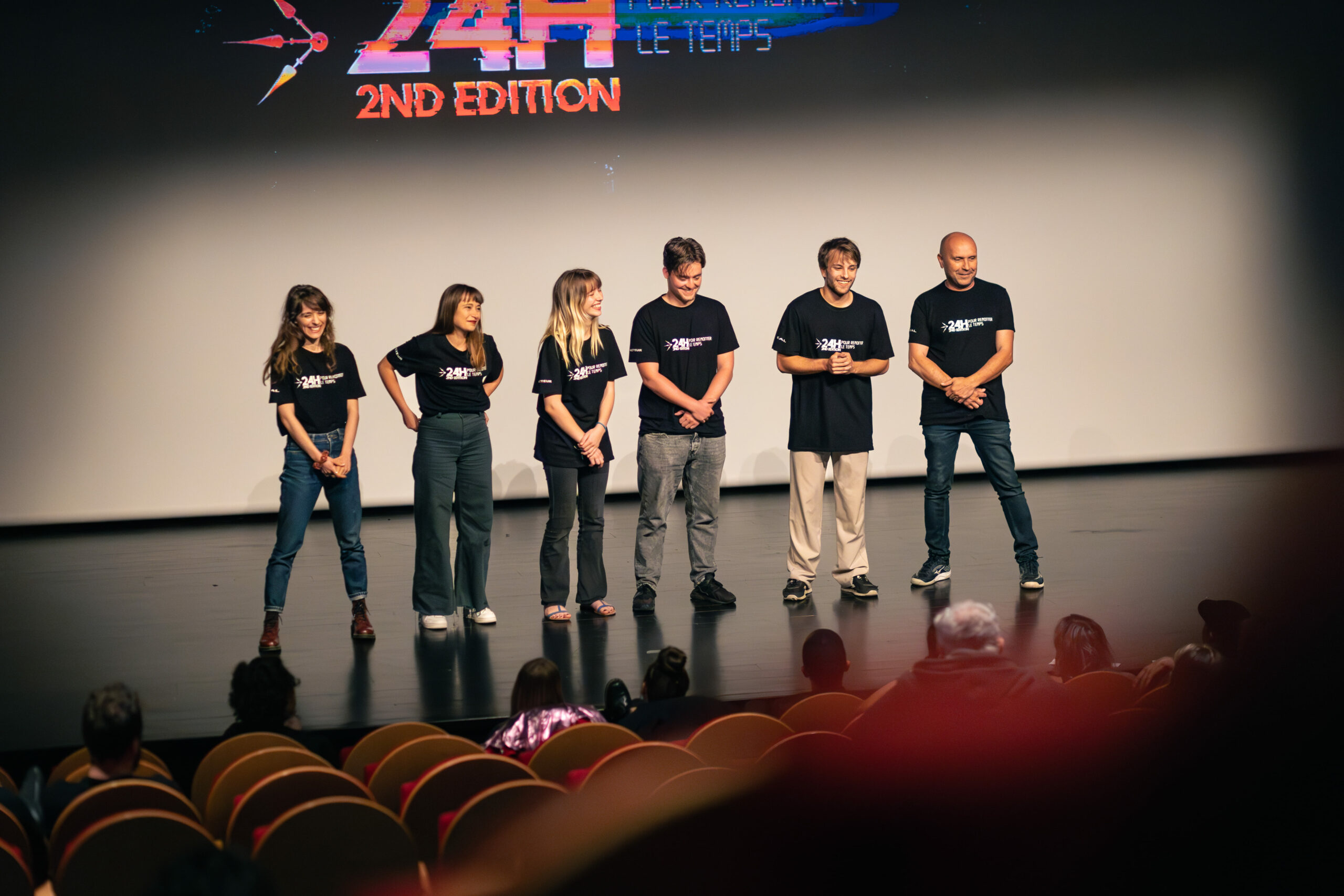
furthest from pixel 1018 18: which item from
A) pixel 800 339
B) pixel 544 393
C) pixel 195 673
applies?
pixel 195 673

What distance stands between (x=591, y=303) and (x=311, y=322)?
97cm

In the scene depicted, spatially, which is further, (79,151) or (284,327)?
(79,151)

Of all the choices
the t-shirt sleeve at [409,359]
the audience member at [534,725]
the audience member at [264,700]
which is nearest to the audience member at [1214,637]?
the audience member at [534,725]

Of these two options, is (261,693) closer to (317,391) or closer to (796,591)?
(317,391)

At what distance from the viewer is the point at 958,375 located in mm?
4551

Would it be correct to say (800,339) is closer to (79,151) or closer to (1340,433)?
(79,151)

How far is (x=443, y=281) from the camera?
24.1ft

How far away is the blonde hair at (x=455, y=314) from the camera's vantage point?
409cm

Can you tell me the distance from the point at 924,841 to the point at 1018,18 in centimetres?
773

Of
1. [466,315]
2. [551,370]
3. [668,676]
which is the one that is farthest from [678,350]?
[668,676]

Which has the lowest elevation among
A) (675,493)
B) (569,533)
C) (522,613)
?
(522,613)

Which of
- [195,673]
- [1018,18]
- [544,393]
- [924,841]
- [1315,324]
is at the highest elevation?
[1018,18]

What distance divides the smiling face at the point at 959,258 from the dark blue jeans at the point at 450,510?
1879 mm

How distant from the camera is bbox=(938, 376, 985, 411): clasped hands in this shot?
4.44 m
